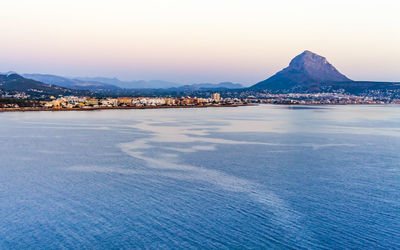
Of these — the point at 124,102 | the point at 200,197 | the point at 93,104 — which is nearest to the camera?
the point at 200,197


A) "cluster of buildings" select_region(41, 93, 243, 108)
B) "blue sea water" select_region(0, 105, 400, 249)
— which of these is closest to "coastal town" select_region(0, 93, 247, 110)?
"cluster of buildings" select_region(41, 93, 243, 108)

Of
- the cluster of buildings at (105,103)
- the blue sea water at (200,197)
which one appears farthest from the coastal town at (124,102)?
the blue sea water at (200,197)

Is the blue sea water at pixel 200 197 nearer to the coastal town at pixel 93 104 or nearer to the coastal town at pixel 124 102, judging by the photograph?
the coastal town at pixel 93 104

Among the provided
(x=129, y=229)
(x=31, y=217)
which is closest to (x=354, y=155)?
(x=129, y=229)

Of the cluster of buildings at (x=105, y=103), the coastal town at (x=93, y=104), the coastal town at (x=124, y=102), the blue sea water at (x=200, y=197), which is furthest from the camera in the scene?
the cluster of buildings at (x=105, y=103)

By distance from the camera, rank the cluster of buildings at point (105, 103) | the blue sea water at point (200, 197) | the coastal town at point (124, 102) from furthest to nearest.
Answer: the cluster of buildings at point (105, 103), the coastal town at point (124, 102), the blue sea water at point (200, 197)

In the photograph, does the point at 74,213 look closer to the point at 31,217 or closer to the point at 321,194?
the point at 31,217

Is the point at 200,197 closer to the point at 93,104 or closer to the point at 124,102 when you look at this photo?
the point at 93,104

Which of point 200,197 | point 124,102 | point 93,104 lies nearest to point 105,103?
point 93,104

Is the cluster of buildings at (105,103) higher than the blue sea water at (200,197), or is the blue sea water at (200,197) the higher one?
the cluster of buildings at (105,103)
